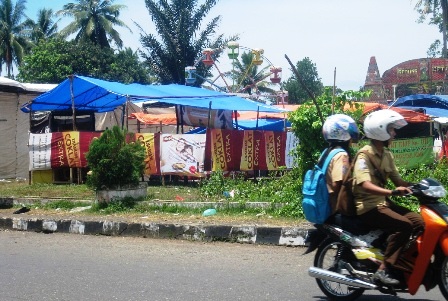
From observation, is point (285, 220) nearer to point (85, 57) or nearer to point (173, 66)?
point (173, 66)

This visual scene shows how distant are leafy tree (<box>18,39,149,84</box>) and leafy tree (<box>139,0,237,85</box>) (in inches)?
158

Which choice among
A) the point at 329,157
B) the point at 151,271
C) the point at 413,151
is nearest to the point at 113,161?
the point at 151,271

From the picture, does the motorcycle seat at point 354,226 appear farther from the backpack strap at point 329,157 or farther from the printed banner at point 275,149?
the printed banner at point 275,149

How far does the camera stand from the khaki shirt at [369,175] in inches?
203

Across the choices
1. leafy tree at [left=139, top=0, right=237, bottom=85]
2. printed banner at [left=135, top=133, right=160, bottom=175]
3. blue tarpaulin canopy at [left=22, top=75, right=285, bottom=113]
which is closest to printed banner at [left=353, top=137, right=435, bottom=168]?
blue tarpaulin canopy at [left=22, top=75, right=285, bottom=113]

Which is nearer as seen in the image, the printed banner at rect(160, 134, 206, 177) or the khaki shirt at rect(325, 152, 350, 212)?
the khaki shirt at rect(325, 152, 350, 212)

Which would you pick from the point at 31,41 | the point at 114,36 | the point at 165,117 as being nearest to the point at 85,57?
the point at 114,36

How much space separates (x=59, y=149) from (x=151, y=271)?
9.19 meters

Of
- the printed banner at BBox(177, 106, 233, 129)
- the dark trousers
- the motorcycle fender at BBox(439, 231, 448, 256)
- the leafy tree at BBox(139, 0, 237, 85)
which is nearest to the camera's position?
the motorcycle fender at BBox(439, 231, 448, 256)

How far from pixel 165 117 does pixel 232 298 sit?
1482cm

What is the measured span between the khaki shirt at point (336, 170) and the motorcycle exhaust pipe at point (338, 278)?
53 centimetres

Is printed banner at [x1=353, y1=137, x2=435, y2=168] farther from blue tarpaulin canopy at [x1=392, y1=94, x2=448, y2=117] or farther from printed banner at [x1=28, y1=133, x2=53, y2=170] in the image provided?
printed banner at [x1=28, y1=133, x2=53, y2=170]

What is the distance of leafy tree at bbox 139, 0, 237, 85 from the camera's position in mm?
39812

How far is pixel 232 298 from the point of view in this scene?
5691 mm
